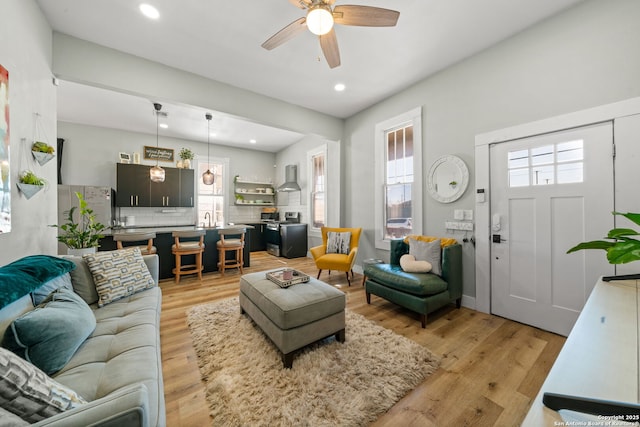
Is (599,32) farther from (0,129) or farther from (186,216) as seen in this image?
(186,216)

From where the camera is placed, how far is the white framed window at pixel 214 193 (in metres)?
6.38

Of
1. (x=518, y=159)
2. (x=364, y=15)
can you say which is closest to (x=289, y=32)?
(x=364, y=15)

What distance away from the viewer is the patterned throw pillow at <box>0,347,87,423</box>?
71cm

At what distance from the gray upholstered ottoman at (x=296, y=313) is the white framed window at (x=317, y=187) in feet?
11.3

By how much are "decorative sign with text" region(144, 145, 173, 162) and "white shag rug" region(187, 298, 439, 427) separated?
497cm

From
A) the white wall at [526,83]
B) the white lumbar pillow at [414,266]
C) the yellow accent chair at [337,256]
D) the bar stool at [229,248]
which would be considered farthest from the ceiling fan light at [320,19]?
the bar stool at [229,248]

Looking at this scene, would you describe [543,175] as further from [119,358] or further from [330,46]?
[119,358]

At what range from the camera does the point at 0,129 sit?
5.04 feet

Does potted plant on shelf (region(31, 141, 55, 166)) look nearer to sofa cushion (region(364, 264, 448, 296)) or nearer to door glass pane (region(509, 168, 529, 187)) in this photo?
sofa cushion (region(364, 264, 448, 296))

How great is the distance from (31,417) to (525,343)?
3.14 metres

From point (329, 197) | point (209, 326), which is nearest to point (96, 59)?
point (209, 326)

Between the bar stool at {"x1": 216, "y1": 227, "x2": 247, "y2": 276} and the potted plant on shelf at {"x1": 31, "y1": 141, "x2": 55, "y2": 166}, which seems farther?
the bar stool at {"x1": 216, "y1": 227, "x2": 247, "y2": 276}

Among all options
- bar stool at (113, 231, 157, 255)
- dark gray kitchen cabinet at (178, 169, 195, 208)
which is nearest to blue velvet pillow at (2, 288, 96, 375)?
bar stool at (113, 231, 157, 255)

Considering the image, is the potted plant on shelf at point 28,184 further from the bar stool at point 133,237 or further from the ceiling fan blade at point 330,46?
the ceiling fan blade at point 330,46
